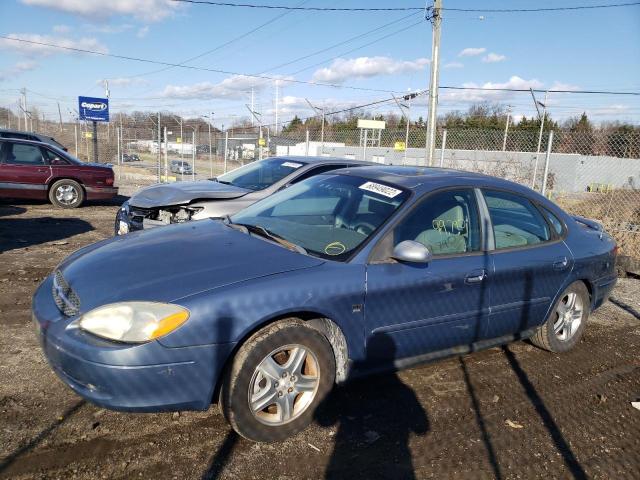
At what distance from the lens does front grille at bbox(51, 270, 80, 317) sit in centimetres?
277

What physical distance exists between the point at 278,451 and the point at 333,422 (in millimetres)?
458

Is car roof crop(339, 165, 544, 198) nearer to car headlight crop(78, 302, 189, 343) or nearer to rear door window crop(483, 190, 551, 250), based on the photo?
rear door window crop(483, 190, 551, 250)

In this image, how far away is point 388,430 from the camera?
122 inches

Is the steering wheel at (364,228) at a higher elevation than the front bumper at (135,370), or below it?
higher

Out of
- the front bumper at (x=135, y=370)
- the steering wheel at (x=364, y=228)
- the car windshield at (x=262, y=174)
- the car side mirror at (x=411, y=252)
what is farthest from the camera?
the car windshield at (x=262, y=174)

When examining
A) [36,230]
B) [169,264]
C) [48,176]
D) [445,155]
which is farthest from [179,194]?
[445,155]

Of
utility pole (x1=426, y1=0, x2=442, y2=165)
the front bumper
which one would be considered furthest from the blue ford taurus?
utility pole (x1=426, y1=0, x2=442, y2=165)

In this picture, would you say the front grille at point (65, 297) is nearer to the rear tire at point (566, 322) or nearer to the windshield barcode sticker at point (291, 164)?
the rear tire at point (566, 322)

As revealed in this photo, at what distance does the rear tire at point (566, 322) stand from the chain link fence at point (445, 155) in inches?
334

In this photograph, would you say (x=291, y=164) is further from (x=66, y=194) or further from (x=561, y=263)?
(x=66, y=194)

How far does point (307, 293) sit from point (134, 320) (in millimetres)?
945

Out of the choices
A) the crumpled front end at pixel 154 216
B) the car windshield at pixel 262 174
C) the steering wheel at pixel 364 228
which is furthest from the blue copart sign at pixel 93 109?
the steering wheel at pixel 364 228

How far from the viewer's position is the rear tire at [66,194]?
11.4 metres

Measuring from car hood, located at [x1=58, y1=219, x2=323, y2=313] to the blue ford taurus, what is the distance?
0.01m
